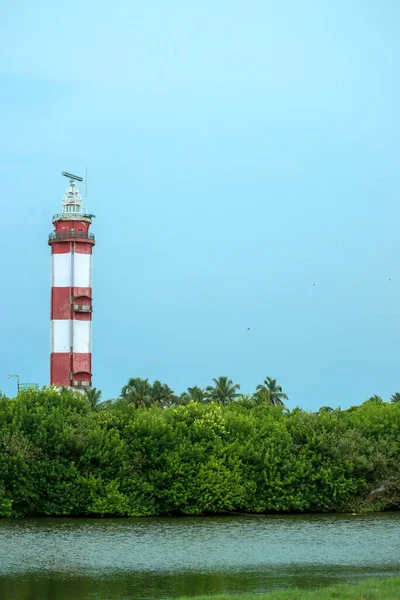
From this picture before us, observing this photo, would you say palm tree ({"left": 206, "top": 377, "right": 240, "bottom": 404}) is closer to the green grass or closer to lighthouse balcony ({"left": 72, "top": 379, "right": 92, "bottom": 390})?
lighthouse balcony ({"left": 72, "top": 379, "right": 92, "bottom": 390})

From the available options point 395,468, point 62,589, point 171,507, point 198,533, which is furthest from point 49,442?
point 62,589

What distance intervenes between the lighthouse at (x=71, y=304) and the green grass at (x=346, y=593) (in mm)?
55759

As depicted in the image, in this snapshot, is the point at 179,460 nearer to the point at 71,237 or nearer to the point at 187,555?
the point at 187,555

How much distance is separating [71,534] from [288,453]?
17.2m

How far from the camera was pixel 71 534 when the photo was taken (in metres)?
50.8

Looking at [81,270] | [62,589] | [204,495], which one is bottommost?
[62,589]

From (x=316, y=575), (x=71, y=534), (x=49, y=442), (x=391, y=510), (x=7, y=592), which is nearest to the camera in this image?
(x=7, y=592)

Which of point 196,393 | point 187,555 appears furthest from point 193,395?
point 187,555

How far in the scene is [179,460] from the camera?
60.9 meters

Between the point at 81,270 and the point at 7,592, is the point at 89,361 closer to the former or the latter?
the point at 81,270

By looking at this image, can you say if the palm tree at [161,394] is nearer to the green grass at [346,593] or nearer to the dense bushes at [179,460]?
the dense bushes at [179,460]

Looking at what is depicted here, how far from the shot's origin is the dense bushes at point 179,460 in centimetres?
5891

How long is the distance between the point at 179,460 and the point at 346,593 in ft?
112

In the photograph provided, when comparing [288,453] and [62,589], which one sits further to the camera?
[288,453]
